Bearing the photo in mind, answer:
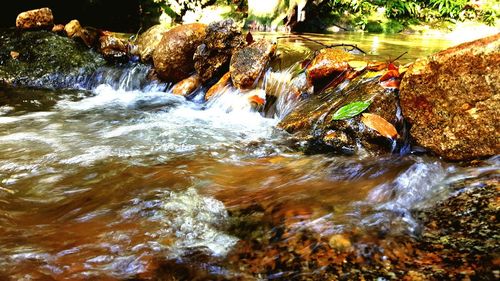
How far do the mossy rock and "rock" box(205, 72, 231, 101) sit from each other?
3.50 meters

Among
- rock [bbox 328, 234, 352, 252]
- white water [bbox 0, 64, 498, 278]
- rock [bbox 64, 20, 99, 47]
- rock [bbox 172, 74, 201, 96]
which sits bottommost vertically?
white water [bbox 0, 64, 498, 278]

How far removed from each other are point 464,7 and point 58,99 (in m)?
14.0

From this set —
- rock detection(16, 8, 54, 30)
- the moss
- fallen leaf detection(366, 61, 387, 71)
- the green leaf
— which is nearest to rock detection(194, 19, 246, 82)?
fallen leaf detection(366, 61, 387, 71)

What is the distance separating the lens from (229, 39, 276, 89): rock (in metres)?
5.67

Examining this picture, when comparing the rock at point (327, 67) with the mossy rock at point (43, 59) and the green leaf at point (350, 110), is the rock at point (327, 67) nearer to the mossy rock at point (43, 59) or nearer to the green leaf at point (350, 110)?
the green leaf at point (350, 110)

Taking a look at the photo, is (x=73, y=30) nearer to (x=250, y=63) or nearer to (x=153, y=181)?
(x=250, y=63)

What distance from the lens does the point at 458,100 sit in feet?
9.61

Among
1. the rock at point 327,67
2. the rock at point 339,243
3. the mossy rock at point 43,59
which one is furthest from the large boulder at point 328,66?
the mossy rock at point 43,59

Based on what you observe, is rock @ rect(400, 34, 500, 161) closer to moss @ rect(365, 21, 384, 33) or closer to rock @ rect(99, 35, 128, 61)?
rock @ rect(99, 35, 128, 61)

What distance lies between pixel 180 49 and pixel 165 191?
4484 millimetres

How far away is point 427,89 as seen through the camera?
10.1 feet

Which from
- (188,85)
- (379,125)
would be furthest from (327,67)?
(188,85)

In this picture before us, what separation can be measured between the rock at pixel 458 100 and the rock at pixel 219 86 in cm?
339

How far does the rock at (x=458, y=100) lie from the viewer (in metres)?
2.73
